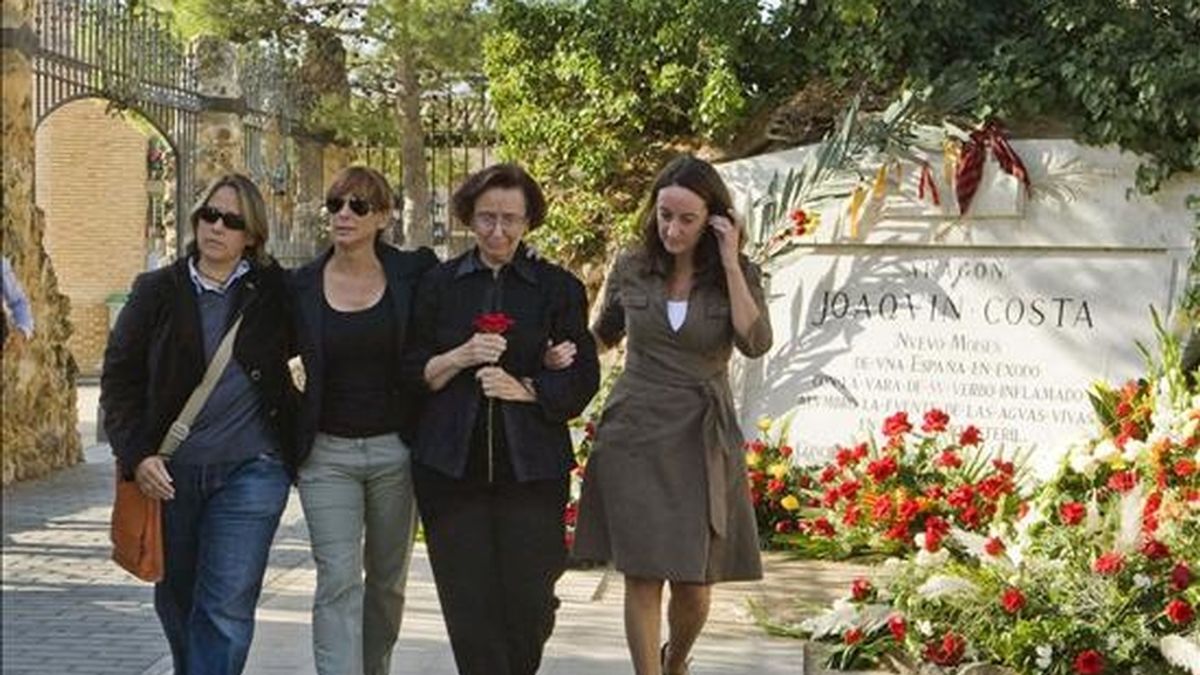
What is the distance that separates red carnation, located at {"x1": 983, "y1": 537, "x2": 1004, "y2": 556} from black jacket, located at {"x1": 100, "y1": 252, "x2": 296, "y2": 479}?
7.85ft

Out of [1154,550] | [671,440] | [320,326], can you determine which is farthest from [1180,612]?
[320,326]

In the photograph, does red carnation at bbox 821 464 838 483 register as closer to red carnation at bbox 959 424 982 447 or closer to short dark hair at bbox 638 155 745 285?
red carnation at bbox 959 424 982 447

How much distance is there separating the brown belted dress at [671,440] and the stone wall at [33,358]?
255 inches

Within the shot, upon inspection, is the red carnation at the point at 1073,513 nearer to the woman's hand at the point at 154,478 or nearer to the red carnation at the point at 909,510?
the red carnation at the point at 909,510

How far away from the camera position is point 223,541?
4.82 meters

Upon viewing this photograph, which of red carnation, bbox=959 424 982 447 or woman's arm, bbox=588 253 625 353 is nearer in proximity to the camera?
woman's arm, bbox=588 253 625 353

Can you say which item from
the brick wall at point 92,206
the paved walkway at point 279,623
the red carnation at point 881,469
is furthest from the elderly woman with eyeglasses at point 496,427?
the brick wall at point 92,206

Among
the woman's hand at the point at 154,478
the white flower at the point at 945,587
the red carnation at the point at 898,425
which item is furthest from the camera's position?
the red carnation at the point at 898,425

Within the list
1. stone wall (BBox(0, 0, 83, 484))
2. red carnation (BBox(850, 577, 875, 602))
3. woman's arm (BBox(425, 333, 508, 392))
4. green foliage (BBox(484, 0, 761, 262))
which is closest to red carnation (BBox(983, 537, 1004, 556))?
red carnation (BBox(850, 577, 875, 602))

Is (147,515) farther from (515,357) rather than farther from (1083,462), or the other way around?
(1083,462)

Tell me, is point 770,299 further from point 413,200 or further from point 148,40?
point 413,200

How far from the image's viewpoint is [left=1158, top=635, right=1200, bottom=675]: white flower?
5.07m

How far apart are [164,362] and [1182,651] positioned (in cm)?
296

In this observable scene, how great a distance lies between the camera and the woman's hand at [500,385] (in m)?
4.75
